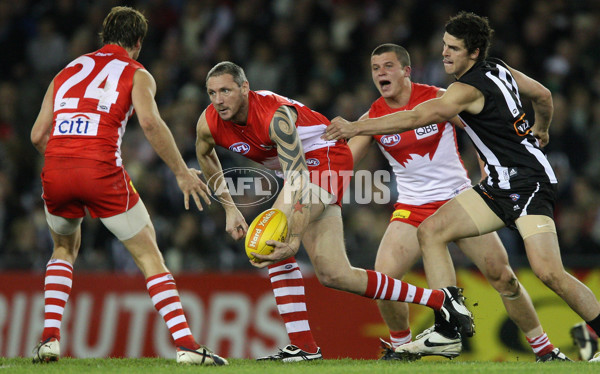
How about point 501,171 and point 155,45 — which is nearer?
point 501,171

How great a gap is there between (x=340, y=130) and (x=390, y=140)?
4.10 feet

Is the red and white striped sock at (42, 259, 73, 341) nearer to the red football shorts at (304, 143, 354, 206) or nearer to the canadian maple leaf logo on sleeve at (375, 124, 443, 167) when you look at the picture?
the red football shorts at (304, 143, 354, 206)

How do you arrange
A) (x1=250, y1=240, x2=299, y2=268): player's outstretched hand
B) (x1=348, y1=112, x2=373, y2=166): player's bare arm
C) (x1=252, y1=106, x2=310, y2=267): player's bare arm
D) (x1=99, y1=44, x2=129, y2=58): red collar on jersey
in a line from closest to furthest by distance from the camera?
(x1=250, y1=240, x2=299, y2=268): player's outstretched hand < (x1=252, y1=106, x2=310, y2=267): player's bare arm < (x1=99, y1=44, x2=129, y2=58): red collar on jersey < (x1=348, y1=112, x2=373, y2=166): player's bare arm

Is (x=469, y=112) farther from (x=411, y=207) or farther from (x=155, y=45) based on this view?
(x=155, y=45)

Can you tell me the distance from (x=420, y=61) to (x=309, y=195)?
251 inches

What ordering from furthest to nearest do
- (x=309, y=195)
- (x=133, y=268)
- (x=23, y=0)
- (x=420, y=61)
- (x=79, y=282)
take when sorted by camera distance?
(x=23, y=0)
(x=420, y=61)
(x=133, y=268)
(x=79, y=282)
(x=309, y=195)

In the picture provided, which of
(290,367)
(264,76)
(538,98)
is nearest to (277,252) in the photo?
(290,367)

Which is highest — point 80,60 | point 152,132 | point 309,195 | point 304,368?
point 80,60

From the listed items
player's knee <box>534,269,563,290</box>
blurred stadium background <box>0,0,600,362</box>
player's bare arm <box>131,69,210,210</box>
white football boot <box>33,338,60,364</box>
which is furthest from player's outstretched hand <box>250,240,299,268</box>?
blurred stadium background <box>0,0,600,362</box>

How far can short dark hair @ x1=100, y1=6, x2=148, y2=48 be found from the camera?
238 inches

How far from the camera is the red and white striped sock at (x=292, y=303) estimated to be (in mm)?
6434

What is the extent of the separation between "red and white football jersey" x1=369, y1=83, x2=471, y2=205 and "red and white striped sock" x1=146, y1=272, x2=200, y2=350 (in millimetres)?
2252

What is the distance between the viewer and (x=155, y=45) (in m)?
13.2

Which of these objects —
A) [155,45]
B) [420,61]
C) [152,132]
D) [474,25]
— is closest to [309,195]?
[152,132]
